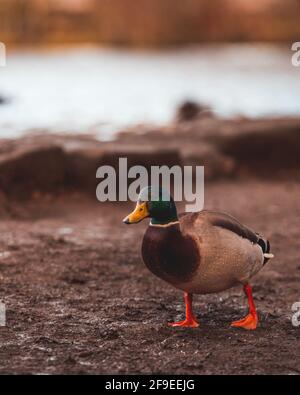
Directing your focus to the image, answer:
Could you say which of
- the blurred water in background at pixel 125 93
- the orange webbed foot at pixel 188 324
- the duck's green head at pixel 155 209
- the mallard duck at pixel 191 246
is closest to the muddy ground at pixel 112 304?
the orange webbed foot at pixel 188 324

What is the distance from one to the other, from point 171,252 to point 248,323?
0.58m

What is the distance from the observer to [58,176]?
663cm

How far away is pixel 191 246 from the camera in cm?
343

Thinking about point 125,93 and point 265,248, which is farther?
point 125,93

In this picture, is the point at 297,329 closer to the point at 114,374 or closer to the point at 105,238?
the point at 114,374

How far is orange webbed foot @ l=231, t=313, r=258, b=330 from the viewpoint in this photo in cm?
373

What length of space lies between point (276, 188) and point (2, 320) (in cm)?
400

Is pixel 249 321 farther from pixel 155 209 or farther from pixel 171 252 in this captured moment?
pixel 155 209

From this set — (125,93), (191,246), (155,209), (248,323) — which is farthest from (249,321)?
(125,93)

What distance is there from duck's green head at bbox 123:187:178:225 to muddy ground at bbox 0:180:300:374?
0.51m

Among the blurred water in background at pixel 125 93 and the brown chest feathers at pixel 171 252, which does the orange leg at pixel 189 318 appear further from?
the blurred water in background at pixel 125 93

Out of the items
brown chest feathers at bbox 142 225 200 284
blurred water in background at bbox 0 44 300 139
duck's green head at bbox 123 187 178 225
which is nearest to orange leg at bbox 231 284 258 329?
brown chest feathers at bbox 142 225 200 284

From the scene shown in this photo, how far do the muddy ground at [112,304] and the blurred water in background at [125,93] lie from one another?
7.74 ft
